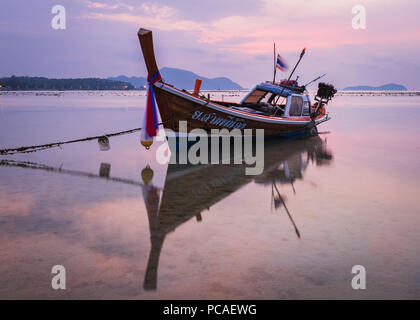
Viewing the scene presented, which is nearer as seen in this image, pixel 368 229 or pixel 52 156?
pixel 368 229

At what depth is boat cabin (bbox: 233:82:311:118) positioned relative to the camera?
57.7 ft

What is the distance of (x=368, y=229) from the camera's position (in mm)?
6609

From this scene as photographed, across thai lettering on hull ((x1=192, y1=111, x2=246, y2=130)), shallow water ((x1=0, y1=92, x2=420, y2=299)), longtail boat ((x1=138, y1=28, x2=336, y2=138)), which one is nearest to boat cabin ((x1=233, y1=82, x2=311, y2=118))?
longtail boat ((x1=138, y1=28, x2=336, y2=138))

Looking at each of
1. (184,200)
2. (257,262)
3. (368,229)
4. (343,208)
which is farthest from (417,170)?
(257,262)

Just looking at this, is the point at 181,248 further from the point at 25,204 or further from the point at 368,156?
the point at 368,156

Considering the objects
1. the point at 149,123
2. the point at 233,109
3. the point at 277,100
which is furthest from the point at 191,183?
the point at 277,100

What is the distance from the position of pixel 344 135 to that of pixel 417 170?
10.6 m

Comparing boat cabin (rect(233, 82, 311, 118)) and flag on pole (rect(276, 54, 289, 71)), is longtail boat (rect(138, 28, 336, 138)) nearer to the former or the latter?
boat cabin (rect(233, 82, 311, 118))

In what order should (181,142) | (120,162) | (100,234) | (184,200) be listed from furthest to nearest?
(181,142) < (120,162) < (184,200) < (100,234)

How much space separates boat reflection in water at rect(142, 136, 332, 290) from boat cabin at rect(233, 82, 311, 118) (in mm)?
2949

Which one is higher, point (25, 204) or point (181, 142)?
point (181, 142)

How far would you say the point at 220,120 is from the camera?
14039 mm

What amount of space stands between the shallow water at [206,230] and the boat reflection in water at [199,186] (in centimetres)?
3

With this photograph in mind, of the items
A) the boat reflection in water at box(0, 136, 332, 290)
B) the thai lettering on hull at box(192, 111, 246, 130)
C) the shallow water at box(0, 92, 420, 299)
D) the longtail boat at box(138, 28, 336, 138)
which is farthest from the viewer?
the thai lettering on hull at box(192, 111, 246, 130)
